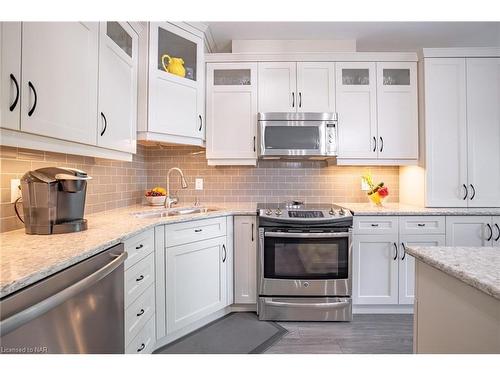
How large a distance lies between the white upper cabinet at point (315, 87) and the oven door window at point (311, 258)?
4.12 feet

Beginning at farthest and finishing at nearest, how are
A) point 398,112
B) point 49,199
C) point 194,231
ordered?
point 398,112, point 194,231, point 49,199

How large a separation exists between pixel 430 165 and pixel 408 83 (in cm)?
82

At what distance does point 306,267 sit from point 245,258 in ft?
1.72

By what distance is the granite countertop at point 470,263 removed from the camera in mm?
628

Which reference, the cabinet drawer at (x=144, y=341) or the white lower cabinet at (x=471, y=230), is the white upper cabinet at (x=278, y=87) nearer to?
the white lower cabinet at (x=471, y=230)

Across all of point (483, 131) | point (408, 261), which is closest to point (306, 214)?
point (408, 261)

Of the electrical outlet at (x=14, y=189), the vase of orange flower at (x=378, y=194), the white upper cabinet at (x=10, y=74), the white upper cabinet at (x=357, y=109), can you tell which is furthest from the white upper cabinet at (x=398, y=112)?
the electrical outlet at (x=14, y=189)

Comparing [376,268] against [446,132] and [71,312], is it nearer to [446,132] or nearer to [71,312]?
[446,132]

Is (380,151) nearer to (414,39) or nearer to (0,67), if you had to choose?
(414,39)

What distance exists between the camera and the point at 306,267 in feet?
6.73

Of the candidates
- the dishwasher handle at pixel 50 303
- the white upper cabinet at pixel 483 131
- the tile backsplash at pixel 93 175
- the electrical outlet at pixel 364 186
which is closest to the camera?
the dishwasher handle at pixel 50 303

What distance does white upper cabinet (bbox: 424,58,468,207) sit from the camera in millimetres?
2240

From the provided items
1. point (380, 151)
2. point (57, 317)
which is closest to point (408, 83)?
point (380, 151)

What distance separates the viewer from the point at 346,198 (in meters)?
2.68
